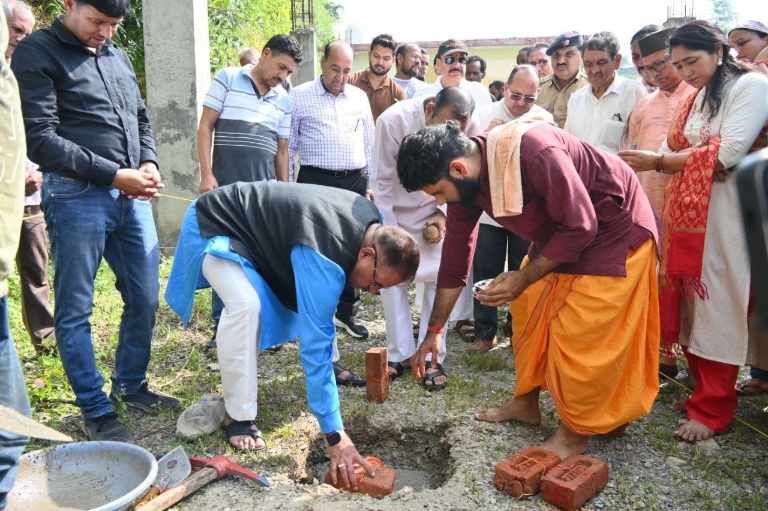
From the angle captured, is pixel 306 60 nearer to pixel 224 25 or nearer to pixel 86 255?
pixel 224 25

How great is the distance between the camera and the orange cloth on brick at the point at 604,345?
300cm

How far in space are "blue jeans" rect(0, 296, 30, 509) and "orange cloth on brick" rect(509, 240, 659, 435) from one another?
7.32 ft

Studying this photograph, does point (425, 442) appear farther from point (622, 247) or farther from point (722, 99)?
point (722, 99)

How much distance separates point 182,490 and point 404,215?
7.23 feet

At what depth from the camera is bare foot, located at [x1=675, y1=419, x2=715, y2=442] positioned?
333cm

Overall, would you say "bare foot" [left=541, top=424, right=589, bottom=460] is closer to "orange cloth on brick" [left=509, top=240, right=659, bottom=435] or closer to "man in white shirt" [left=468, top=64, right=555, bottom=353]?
"orange cloth on brick" [left=509, top=240, right=659, bottom=435]

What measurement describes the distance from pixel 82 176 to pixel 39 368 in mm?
1648

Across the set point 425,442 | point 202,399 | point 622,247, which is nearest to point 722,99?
point 622,247

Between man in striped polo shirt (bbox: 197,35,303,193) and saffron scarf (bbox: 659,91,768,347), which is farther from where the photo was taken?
man in striped polo shirt (bbox: 197,35,303,193)

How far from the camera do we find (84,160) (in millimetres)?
2990

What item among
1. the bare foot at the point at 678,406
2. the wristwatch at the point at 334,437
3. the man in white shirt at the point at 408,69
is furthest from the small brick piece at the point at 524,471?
the man in white shirt at the point at 408,69

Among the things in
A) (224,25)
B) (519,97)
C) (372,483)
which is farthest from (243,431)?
(224,25)

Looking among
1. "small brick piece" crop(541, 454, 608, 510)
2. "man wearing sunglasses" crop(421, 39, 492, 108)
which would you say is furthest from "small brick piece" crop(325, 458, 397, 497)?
"man wearing sunglasses" crop(421, 39, 492, 108)

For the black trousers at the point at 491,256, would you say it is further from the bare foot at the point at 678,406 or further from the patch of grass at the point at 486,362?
the bare foot at the point at 678,406
